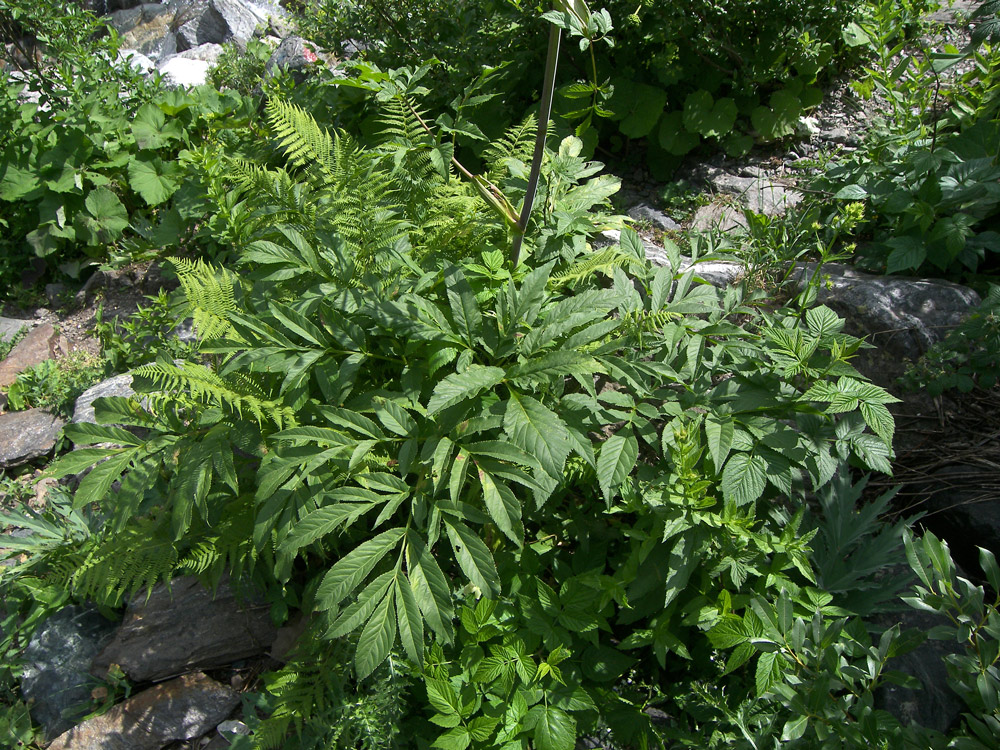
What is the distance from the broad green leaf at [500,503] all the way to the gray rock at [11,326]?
4177 mm

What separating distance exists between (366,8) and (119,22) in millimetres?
8402

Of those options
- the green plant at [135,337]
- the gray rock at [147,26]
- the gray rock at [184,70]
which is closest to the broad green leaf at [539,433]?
the green plant at [135,337]

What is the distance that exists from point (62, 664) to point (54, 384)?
1802 mm

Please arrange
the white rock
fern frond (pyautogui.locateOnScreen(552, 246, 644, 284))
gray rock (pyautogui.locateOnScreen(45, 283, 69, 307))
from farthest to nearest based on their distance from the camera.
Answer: gray rock (pyautogui.locateOnScreen(45, 283, 69, 307)) < the white rock < fern frond (pyautogui.locateOnScreen(552, 246, 644, 284))

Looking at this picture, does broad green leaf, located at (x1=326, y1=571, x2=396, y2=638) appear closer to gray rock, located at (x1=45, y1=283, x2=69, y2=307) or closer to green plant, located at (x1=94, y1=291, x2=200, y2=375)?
green plant, located at (x1=94, y1=291, x2=200, y2=375)

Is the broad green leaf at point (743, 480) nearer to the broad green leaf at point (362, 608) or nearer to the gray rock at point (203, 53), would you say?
the broad green leaf at point (362, 608)

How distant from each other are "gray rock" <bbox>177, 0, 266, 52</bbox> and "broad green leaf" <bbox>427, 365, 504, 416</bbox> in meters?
8.86

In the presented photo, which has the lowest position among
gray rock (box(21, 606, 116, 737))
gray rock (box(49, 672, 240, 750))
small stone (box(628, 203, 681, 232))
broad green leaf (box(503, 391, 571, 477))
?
gray rock (box(21, 606, 116, 737))

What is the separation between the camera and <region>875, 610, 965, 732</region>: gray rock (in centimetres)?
198

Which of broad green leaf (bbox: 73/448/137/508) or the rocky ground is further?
the rocky ground

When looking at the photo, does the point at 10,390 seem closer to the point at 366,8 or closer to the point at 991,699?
the point at 366,8

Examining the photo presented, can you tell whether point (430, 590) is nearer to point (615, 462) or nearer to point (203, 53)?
point (615, 462)

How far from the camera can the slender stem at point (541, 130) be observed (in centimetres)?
190

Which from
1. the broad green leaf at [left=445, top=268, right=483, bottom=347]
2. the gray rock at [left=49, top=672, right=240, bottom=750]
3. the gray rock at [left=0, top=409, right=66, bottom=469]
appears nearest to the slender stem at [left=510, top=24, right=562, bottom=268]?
the broad green leaf at [left=445, top=268, right=483, bottom=347]
